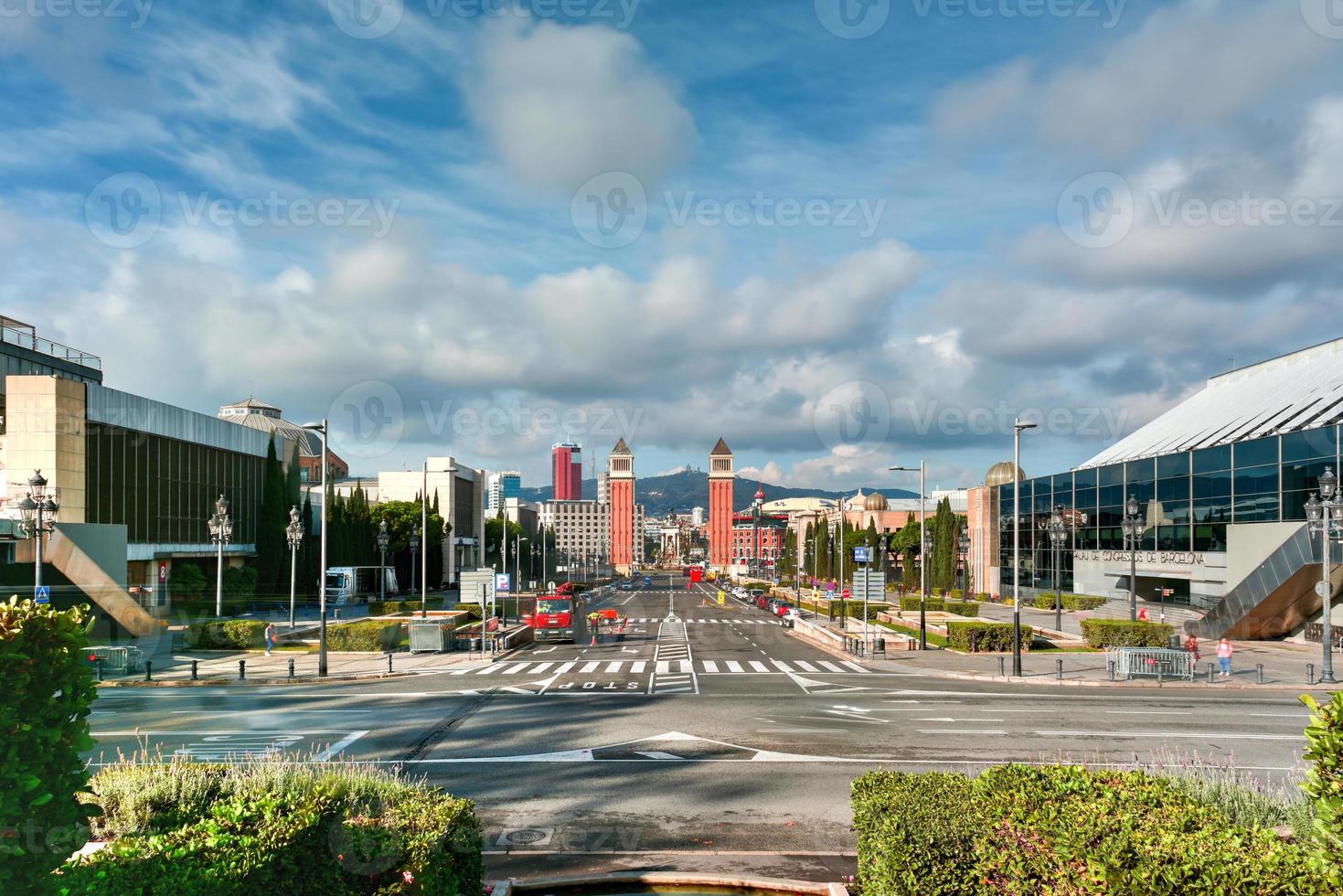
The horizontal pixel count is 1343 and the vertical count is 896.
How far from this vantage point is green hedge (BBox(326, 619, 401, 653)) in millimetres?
43344

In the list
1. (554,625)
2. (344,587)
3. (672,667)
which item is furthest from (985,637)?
(344,587)

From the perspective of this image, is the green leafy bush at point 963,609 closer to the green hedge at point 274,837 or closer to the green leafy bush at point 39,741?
the green hedge at point 274,837

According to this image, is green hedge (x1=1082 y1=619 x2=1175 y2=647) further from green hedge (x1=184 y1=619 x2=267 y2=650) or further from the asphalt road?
green hedge (x1=184 y1=619 x2=267 y2=650)

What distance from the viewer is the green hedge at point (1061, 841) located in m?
6.96

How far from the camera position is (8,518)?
48156mm

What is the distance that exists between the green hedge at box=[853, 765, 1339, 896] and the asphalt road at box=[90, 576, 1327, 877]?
3378 millimetres

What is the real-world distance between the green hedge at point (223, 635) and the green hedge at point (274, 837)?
35.1 meters

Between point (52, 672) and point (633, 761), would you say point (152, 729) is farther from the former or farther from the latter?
point (52, 672)

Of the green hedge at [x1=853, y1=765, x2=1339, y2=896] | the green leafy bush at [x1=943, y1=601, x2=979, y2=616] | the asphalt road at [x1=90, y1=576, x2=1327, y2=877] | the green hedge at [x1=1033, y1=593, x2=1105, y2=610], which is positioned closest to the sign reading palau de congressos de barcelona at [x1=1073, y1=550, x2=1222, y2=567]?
the green hedge at [x1=1033, y1=593, x2=1105, y2=610]

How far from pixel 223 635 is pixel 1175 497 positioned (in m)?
61.0

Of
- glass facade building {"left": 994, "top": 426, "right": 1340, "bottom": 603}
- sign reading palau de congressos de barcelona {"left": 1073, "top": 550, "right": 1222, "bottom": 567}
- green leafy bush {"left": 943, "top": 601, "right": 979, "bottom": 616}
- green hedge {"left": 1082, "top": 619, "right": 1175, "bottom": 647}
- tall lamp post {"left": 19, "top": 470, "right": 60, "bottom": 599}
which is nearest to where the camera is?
tall lamp post {"left": 19, "top": 470, "right": 60, "bottom": 599}

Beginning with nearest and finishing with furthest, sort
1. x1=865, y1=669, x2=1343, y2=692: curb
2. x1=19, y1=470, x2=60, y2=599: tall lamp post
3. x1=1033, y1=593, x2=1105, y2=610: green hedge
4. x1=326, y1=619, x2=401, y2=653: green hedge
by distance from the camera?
x1=19, y1=470, x2=60, y2=599: tall lamp post < x1=865, y1=669, x2=1343, y2=692: curb < x1=326, y1=619, x2=401, y2=653: green hedge < x1=1033, y1=593, x2=1105, y2=610: green hedge

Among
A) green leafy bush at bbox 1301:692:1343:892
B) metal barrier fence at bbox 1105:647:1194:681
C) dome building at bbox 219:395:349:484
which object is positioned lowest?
metal barrier fence at bbox 1105:647:1194:681

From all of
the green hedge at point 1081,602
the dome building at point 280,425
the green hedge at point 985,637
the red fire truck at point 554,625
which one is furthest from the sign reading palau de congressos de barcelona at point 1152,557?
the dome building at point 280,425
